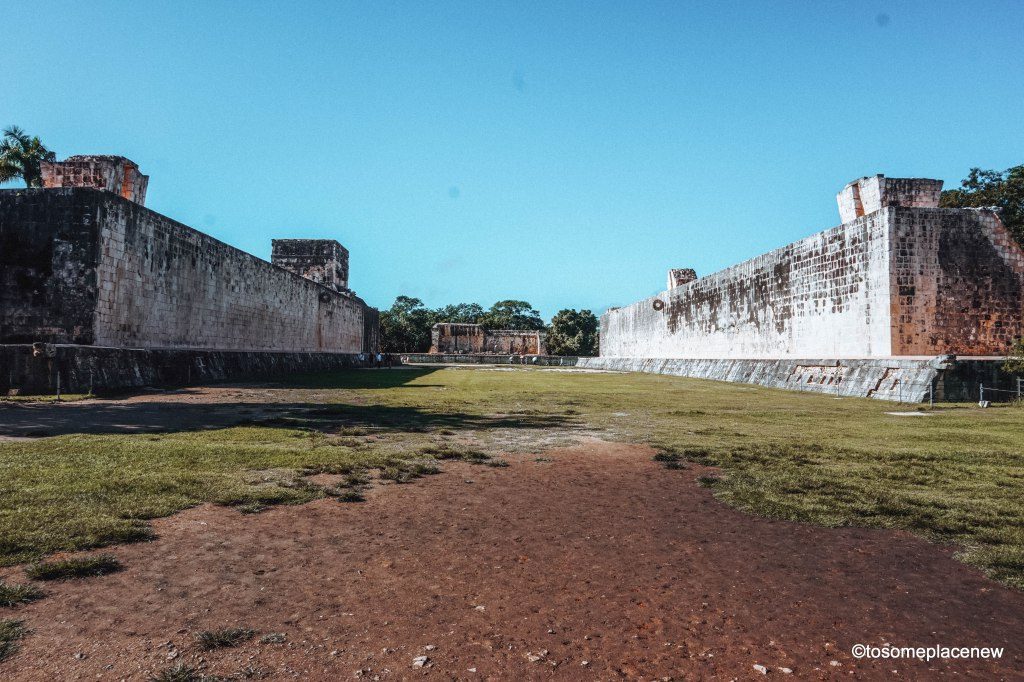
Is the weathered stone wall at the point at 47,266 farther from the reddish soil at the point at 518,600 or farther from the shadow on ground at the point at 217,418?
the reddish soil at the point at 518,600

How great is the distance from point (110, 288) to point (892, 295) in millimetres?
15777

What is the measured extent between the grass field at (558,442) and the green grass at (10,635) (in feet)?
1.94

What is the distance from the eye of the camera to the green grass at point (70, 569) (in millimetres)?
1983

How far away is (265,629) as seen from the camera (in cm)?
169

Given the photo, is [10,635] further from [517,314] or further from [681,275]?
[517,314]

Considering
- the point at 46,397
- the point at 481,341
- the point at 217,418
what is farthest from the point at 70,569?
the point at 481,341

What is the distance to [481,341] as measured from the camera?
50.0 meters

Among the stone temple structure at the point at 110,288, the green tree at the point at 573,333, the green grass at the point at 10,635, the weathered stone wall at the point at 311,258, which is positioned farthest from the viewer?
the green tree at the point at 573,333

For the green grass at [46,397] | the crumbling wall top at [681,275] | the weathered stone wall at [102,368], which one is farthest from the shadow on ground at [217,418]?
the crumbling wall top at [681,275]

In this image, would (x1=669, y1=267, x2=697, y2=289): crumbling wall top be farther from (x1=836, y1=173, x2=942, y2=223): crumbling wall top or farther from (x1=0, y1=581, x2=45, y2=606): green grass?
(x1=0, y1=581, x2=45, y2=606): green grass

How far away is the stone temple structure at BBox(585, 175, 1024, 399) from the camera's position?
1139 cm

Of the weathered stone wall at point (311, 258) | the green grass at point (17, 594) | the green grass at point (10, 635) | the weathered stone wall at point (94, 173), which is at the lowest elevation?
the green grass at point (10, 635)

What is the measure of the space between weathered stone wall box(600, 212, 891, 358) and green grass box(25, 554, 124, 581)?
42.4 ft

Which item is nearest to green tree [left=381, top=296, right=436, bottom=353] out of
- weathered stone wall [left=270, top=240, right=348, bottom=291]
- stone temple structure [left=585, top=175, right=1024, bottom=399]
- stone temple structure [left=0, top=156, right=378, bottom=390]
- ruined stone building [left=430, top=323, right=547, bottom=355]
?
ruined stone building [left=430, top=323, right=547, bottom=355]
